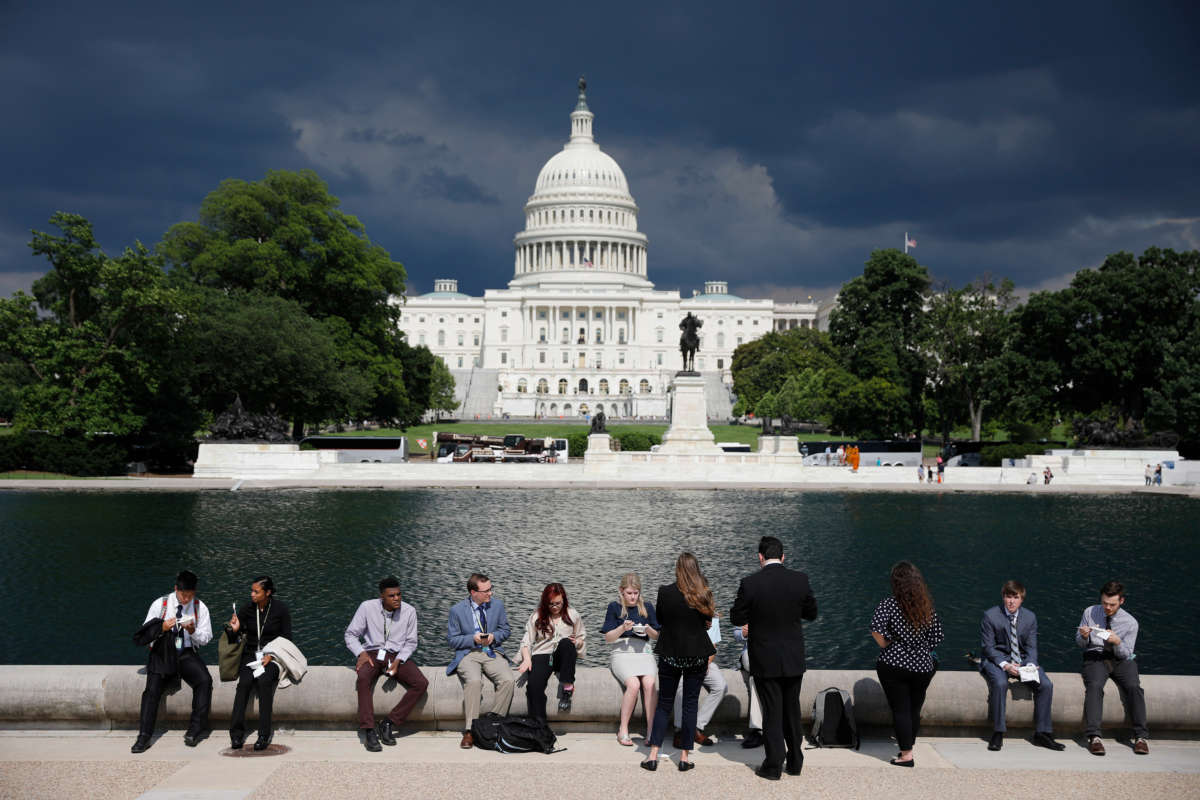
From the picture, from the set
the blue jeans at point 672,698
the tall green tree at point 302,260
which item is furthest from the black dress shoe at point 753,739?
the tall green tree at point 302,260

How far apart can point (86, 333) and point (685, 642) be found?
33714mm

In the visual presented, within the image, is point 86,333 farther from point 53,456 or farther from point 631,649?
point 631,649

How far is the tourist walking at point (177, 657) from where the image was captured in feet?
25.2

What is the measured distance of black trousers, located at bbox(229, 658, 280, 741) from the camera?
25.1ft

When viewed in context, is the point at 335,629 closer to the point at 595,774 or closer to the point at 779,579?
the point at 595,774

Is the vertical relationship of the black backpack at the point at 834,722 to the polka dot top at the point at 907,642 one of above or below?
below

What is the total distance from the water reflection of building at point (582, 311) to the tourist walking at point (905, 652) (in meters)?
124

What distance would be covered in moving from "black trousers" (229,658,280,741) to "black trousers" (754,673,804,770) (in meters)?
3.91

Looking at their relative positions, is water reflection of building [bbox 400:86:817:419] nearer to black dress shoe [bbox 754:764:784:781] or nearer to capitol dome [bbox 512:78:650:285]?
capitol dome [bbox 512:78:650:285]

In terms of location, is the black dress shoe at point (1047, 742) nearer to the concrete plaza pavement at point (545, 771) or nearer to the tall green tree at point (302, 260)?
the concrete plaza pavement at point (545, 771)

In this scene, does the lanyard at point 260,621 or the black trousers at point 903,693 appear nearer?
the black trousers at point 903,693

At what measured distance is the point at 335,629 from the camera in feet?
43.7

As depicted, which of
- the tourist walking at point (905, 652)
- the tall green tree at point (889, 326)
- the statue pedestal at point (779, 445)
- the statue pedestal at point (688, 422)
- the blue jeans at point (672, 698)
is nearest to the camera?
the tourist walking at point (905, 652)

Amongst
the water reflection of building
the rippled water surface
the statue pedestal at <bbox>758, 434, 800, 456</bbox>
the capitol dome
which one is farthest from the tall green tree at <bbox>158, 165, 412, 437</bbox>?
the capitol dome
